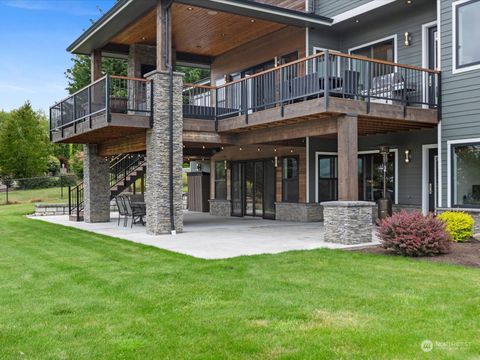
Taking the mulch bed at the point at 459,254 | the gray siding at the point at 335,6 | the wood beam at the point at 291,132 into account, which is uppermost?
the gray siding at the point at 335,6

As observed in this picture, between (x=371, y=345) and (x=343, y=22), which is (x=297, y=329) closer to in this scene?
(x=371, y=345)

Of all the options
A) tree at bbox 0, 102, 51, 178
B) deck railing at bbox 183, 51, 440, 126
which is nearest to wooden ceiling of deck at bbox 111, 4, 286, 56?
deck railing at bbox 183, 51, 440, 126

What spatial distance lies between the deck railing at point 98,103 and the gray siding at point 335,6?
6180mm

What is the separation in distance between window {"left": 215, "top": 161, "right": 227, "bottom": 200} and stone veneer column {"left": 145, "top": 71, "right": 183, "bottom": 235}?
25.1 feet

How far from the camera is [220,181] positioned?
68.4 feet

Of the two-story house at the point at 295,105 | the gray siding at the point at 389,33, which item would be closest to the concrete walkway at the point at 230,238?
the two-story house at the point at 295,105

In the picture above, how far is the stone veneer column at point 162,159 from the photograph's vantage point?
1252cm

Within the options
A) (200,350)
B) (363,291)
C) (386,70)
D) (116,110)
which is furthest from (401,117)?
(200,350)

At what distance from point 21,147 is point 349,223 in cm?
3350

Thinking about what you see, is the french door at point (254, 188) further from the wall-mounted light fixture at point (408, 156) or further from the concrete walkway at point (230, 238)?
the wall-mounted light fixture at point (408, 156)

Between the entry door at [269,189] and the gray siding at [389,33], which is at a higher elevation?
the gray siding at [389,33]

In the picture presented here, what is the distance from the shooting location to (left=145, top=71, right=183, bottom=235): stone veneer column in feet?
41.1

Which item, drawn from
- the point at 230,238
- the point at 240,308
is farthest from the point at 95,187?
the point at 240,308

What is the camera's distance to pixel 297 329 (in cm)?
465
